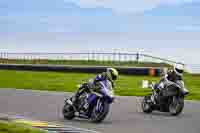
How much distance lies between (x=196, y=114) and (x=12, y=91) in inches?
420

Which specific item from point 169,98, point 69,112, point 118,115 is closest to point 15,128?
point 69,112

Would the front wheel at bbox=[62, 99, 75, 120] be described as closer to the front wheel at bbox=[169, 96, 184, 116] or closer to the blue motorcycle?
the blue motorcycle

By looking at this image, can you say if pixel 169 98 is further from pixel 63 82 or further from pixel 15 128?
pixel 63 82

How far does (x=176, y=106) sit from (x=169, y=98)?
0.26 meters

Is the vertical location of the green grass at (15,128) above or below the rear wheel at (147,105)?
below

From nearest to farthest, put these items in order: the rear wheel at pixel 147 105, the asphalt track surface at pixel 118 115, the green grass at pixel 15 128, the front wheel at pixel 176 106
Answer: the green grass at pixel 15 128 < the asphalt track surface at pixel 118 115 < the front wheel at pixel 176 106 < the rear wheel at pixel 147 105

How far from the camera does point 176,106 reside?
18172mm

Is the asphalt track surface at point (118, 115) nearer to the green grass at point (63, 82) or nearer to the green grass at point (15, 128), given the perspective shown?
the green grass at point (15, 128)

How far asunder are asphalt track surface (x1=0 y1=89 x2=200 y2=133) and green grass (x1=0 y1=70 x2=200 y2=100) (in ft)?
16.9

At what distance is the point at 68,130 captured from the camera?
13.4m

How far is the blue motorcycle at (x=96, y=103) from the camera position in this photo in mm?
15984

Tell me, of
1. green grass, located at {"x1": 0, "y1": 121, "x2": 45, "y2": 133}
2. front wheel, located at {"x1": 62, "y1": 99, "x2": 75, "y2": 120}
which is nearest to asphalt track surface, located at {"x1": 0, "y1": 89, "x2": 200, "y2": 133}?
front wheel, located at {"x1": 62, "y1": 99, "x2": 75, "y2": 120}

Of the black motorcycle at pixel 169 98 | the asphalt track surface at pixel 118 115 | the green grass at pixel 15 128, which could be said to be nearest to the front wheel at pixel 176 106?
the black motorcycle at pixel 169 98

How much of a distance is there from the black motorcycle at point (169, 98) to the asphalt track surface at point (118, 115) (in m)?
0.20
